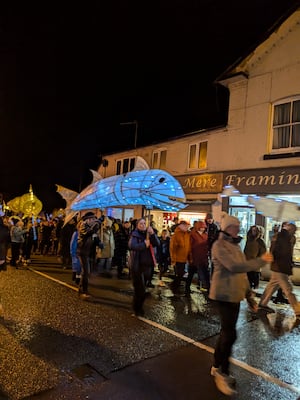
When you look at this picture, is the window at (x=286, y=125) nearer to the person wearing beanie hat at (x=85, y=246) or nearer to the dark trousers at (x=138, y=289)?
the person wearing beanie hat at (x=85, y=246)

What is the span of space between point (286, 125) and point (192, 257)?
5944 mm

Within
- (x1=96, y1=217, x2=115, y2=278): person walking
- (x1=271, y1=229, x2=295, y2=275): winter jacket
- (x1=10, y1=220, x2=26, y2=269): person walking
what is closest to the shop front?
(x1=271, y1=229, x2=295, y2=275): winter jacket

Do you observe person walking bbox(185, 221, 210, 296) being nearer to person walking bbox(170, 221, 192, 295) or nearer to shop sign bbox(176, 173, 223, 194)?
person walking bbox(170, 221, 192, 295)

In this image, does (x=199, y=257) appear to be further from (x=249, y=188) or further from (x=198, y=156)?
(x=198, y=156)

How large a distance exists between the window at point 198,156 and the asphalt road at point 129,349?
751cm

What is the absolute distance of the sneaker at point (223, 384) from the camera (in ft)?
12.3

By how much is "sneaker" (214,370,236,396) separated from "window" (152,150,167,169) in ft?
41.7

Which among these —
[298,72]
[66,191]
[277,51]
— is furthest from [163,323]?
[277,51]

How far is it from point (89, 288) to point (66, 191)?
3.78 m

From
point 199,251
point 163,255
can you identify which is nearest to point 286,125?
point 199,251

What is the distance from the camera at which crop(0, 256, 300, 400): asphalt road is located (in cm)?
380

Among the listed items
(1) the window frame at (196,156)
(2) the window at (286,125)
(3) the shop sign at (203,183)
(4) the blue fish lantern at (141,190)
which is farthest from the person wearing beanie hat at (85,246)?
(1) the window frame at (196,156)

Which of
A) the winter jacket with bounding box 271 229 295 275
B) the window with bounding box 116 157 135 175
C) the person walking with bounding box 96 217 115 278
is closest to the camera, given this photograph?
the winter jacket with bounding box 271 229 295 275

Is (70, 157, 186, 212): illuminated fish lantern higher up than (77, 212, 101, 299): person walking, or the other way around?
(70, 157, 186, 212): illuminated fish lantern
